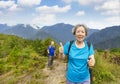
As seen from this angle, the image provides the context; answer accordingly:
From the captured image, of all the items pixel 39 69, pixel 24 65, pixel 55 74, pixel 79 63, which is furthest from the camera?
pixel 24 65

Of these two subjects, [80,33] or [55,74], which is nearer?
[80,33]

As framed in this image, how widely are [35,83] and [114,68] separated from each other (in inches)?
154

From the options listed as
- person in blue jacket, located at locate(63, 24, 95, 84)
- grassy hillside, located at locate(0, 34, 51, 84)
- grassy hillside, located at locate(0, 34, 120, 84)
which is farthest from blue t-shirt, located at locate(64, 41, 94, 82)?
grassy hillside, located at locate(0, 34, 51, 84)

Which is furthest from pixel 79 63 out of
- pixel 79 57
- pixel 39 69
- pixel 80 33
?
pixel 39 69

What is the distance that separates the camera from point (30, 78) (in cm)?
1520

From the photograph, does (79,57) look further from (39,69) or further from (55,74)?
(39,69)

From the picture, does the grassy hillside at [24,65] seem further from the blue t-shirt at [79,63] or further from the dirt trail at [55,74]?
the blue t-shirt at [79,63]

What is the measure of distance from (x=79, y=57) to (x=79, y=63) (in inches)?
4.3

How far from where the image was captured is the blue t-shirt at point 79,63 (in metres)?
5.78

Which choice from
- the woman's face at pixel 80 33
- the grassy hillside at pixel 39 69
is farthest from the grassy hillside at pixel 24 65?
the woman's face at pixel 80 33

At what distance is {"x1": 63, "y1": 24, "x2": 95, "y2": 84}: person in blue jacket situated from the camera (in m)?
5.79

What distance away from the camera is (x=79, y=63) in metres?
5.80

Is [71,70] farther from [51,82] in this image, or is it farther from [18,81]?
[18,81]

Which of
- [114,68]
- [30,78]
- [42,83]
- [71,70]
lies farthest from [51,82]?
[71,70]
